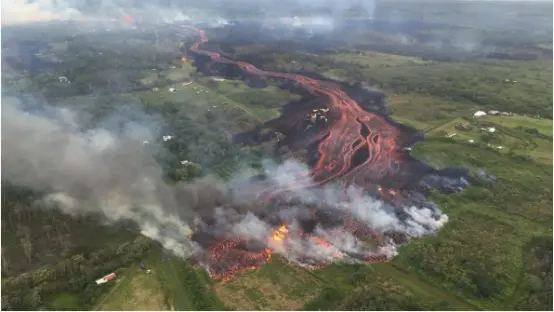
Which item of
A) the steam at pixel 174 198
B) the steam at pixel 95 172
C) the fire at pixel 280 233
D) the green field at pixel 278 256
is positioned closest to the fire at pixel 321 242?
the steam at pixel 174 198

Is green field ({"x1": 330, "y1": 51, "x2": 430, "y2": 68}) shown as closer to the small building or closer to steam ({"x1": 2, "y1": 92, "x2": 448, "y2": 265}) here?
steam ({"x1": 2, "y1": 92, "x2": 448, "y2": 265})

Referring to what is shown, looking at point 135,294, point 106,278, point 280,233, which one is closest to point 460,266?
point 280,233

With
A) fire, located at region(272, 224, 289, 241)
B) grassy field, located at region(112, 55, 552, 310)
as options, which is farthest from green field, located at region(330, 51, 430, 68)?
fire, located at region(272, 224, 289, 241)

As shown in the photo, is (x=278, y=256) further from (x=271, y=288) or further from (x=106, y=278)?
(x=106, y=278)

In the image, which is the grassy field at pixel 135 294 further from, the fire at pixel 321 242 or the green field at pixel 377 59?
the green field at pixel 377 59

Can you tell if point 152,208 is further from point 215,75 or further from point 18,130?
point 215,75

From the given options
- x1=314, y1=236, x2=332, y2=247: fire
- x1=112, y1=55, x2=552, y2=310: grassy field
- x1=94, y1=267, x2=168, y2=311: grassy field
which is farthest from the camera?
x1=314, y1=236, x2=332, y2=247: fire


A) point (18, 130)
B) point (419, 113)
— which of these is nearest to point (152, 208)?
point (18, 130)
